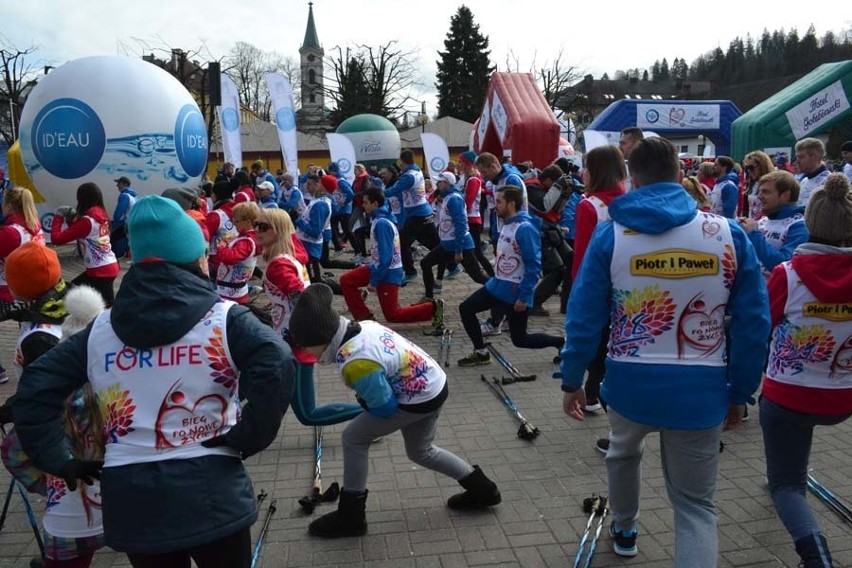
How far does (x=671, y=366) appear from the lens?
2736mm

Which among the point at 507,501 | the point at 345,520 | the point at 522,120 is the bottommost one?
the point at 507,501

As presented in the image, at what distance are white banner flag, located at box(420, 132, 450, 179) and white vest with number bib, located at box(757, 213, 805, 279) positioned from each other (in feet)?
53.8

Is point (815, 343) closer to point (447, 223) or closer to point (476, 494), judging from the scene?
point (476, 494)

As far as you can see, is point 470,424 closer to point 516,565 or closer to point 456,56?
point 516,565

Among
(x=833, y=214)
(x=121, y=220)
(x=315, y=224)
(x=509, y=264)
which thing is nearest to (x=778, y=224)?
(x=833, y=214)

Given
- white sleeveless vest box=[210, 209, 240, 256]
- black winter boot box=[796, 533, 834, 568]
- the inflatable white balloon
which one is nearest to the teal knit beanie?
black winter boot box=[796, 533, 834, 568]

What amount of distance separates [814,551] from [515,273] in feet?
11.9

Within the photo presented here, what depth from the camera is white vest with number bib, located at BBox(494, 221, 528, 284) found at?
6.32 metres

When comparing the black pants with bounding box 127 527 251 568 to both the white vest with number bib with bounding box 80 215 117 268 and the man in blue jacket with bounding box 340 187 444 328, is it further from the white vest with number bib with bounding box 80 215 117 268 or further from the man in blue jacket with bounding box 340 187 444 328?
the white vest with number bib with bounding box 80 215 117 268

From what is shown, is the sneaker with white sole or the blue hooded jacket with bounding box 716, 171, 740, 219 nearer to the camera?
the sneaker with white sole

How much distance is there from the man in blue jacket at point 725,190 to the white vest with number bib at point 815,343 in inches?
326

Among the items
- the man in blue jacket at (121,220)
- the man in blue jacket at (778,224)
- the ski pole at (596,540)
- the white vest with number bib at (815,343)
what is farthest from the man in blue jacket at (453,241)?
the white vest with number bib at (815,343)

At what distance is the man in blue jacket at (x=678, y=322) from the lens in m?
2.71

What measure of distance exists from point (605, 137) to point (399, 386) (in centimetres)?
1889
